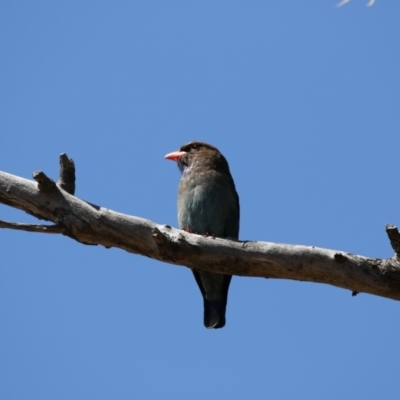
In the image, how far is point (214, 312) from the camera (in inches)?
274

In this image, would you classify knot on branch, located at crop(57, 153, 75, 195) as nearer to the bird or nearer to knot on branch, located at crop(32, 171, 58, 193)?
knot on branch, located at crop(32, 171, 58, 193)

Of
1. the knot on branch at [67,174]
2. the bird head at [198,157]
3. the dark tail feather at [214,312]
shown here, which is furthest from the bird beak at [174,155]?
the knot on branch at [67,174]

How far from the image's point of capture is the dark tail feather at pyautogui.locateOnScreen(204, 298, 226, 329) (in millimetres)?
6920

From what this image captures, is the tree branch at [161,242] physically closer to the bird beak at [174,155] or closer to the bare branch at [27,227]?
the bare branch at [27,227]

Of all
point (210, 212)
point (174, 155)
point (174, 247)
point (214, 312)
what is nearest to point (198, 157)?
point (174, 155)

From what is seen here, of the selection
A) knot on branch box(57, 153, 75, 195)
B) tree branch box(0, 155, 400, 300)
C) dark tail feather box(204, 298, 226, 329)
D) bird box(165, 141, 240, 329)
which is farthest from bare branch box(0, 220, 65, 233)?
dark tail feather box(204, 298, 226, 329)

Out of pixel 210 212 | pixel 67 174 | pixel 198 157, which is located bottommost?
pixel 67 174

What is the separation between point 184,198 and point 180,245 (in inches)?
94.5

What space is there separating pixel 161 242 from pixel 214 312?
2356mm

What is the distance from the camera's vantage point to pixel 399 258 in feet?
14.9

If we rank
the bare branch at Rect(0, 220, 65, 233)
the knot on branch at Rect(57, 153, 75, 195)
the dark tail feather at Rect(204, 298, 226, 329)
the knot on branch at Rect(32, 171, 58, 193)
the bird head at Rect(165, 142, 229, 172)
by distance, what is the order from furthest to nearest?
1. the bird head at Rect(165, 142, 229, 172)
2. the dark tail feather at Rect(204, 298, 226, 329)
3. the knot on branch at Rect(57, 153, 75, 195)
4. the knot on branch at Rect(32, 171, 58, 193)
5. the bare branch at Rect(0, 220, 65, 233)

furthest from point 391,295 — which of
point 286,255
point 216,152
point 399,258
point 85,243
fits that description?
point 216,152

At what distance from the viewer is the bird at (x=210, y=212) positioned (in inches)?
273

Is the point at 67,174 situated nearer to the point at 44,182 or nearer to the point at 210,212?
the point at 44,182
